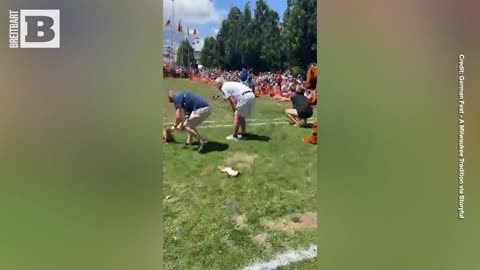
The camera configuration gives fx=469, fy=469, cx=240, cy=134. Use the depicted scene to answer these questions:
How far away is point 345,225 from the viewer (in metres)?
2.45

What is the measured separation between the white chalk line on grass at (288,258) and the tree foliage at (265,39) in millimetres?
966

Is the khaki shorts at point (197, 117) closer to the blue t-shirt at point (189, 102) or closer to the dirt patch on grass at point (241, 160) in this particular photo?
the blue t-shirt at point (189, 102)

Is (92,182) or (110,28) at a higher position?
(110,28)

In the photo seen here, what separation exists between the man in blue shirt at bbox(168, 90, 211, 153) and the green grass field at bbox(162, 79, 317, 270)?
0.03m

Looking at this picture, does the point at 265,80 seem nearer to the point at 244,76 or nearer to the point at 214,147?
the point at 244,76

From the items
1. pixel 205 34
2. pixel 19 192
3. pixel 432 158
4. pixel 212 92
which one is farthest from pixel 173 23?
pixel 432 158

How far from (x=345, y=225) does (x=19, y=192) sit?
169 cm

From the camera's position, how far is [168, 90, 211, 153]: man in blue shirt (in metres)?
2.46

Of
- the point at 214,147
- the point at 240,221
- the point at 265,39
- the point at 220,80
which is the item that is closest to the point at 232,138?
the point at 214,147

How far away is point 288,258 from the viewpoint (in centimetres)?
246

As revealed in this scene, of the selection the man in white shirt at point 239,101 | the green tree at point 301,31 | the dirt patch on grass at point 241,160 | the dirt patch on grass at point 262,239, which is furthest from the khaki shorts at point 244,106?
the dirt patch on grass at point 262,239

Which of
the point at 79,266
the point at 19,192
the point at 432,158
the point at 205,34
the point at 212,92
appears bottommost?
the point at 79,266

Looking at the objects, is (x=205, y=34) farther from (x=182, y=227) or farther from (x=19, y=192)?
(x=19, y=192)

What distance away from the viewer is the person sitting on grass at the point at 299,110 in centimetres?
247
